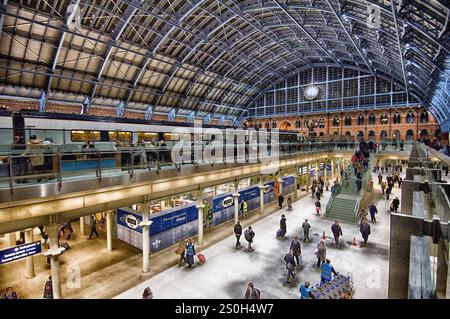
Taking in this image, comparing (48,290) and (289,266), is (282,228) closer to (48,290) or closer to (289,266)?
(289,266)

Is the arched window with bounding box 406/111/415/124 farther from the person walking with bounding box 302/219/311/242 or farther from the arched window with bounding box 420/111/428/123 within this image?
the person walking with bounding box 302/219/311/242

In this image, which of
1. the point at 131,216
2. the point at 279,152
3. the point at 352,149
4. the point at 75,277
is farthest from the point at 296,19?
the point at 75,277

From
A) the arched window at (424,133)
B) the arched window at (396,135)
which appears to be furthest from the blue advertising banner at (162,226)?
the arched window at (424,133)

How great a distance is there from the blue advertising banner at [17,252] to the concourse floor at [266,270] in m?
3.48

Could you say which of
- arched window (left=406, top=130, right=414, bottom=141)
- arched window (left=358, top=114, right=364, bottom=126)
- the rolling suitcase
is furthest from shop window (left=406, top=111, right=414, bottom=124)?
the rolling suitcase

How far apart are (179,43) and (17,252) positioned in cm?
2973

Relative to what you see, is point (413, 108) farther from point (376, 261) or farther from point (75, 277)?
point (75, 277)

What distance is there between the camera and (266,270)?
36.8 ft

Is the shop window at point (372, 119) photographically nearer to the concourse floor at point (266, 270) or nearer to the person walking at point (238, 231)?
the concourse floor at point (266, 270)

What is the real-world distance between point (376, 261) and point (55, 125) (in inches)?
719

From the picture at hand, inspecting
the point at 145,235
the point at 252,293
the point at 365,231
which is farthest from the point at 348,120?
the point at 252,293

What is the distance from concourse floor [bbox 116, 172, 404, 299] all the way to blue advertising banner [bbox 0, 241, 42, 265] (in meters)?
3.48

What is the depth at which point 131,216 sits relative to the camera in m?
14.1

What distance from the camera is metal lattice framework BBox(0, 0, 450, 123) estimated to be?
71.1ft
